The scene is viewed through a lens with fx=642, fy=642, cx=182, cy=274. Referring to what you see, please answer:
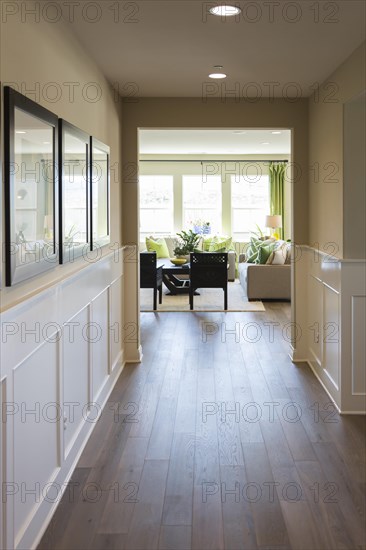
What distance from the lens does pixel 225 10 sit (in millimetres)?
3154

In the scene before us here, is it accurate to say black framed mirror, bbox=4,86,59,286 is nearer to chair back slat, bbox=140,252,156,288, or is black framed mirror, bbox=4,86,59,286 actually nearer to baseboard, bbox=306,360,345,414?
baseboard, bbox=306,360,345,414

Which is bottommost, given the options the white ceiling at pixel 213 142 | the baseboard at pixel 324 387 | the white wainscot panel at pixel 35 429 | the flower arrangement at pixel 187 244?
the baseboard at pixel 324 387

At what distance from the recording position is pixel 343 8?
123 inches

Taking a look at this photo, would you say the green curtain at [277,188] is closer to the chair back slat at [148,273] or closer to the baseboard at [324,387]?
the chair back slat at [148,273]

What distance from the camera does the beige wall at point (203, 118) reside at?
17.9ft

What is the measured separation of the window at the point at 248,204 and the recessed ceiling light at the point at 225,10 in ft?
31.1

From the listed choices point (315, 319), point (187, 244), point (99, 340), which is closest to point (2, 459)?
point (99, 340)

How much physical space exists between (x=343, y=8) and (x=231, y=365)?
3256 millimetres

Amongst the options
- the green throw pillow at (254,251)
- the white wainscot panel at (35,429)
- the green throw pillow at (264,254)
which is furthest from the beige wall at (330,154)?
the green throw pillow at (254,251)

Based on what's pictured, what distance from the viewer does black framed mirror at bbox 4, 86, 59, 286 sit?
2.26m

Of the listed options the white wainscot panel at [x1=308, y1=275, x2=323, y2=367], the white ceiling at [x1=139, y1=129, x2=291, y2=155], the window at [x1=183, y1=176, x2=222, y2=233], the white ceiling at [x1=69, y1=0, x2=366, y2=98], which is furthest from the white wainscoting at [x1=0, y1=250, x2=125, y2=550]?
the window at [x1=183, y1=176, x2=222, y2=233]

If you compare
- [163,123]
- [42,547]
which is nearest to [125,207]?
[163,123]

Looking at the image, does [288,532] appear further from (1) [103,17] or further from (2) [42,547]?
(1) [103,17]

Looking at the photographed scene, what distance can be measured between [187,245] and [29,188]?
830cm
